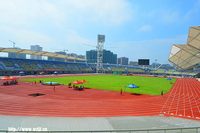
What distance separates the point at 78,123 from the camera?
16078mm

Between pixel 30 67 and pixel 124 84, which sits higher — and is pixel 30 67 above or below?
above

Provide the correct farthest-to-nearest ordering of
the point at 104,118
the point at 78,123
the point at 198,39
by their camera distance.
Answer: the point at 198,39, the point at 104,118, the point at 78,123

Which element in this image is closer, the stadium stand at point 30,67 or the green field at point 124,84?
the green field at point 124,84

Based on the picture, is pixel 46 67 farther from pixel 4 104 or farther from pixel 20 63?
pixel 4 104

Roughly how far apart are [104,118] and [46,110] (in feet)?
19.2

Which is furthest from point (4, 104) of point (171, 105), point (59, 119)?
point (171, 105)

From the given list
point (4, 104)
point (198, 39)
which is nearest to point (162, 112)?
point (4, 104)

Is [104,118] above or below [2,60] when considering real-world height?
below

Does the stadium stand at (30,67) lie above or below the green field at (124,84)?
above

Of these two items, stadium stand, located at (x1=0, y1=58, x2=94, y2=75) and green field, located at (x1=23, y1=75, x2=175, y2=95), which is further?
stadium stand, located at (x1=0, y1=58, x2=94, y2=75)

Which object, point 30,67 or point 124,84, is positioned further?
point 30,67

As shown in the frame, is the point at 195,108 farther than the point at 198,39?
No

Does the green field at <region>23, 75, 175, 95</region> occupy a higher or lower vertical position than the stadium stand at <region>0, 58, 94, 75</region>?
lower

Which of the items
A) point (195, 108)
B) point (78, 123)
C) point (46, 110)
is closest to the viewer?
point (78, 123)
